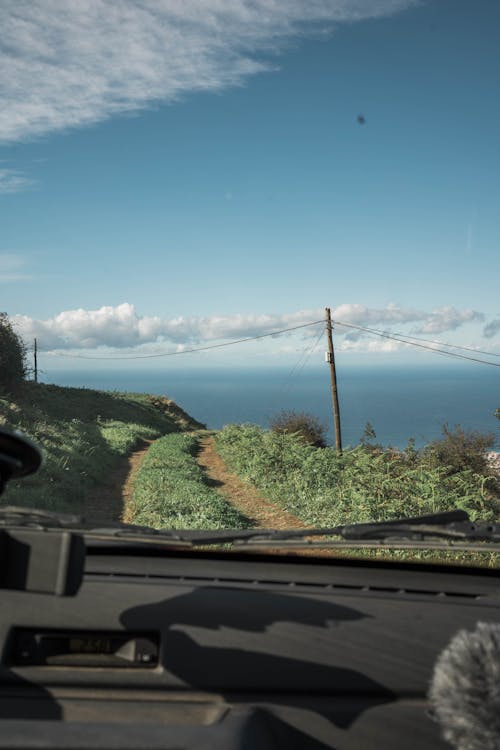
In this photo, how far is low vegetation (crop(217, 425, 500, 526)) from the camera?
1249cm

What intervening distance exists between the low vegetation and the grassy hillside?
538cm

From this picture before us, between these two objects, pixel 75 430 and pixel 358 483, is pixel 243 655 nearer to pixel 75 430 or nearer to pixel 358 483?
pixel 358 483

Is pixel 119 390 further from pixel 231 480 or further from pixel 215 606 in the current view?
pixel 215 606

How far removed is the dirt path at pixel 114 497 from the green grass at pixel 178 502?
31 centimetres

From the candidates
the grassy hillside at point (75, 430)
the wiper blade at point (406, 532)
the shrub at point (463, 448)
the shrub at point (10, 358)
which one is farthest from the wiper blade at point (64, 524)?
the shrub at point (10, 358)

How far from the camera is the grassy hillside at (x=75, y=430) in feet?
53.3

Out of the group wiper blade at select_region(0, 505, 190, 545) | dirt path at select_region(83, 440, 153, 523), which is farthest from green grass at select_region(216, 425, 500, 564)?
wiper blade at select_region(0, 505, 190, 545)

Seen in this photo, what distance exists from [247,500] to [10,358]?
90.8ft

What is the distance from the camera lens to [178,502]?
14.3 m

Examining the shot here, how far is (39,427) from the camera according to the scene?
26141 millimetres

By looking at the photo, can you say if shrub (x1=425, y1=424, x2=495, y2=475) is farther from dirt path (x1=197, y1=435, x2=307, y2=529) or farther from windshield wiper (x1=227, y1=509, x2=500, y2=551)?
windshield wiper (x1=227, y1=509, x2=500, y2=551)

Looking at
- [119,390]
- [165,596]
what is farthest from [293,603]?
[119,390]

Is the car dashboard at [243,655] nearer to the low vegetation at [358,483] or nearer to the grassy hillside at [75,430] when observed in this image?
the low vegetation at [358,483]

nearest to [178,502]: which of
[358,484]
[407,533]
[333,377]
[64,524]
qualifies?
[358,484]
